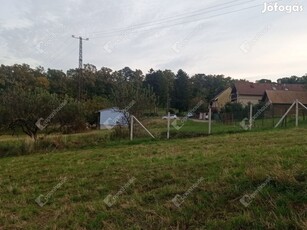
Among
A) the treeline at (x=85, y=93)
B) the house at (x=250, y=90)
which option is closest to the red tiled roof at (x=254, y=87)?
the house at (x=250, y=90)

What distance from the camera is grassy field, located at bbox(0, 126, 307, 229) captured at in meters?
4.72

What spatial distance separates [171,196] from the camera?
5965mm

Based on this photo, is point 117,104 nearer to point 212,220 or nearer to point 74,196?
point 74,196

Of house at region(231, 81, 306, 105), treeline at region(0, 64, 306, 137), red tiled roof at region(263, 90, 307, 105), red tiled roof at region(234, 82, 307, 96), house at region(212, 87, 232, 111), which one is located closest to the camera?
treeline at region(0, 64, 306, 137)

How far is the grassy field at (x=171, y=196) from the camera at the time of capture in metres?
4.72

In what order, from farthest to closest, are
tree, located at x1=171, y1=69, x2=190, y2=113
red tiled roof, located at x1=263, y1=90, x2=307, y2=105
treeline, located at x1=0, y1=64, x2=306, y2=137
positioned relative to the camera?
tree, located at x1=171, y1=69, x2=190, y2=113, red tiled roof, located at x1=263, y1=90, x2=307, y2=105, treeline, located at x1=0, y1=64, x2=306, y2=137

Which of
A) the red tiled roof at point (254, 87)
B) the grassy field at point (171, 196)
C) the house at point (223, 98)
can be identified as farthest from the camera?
the house at point (223, 98)

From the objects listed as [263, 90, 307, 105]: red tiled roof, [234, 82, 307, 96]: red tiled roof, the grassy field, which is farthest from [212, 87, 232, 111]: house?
the grassy field

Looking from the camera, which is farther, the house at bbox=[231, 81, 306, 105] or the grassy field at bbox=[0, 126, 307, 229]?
the house at bbox=[231, 81, 306, 105]

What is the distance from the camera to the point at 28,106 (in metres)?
24.4

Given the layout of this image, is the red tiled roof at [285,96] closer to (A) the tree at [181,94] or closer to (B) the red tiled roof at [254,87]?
(B) the red tiled roof at [254,87]

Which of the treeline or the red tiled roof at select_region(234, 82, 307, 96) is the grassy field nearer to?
the treeline

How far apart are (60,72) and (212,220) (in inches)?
3011

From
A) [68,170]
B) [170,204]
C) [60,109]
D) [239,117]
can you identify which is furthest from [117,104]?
[170,204]
